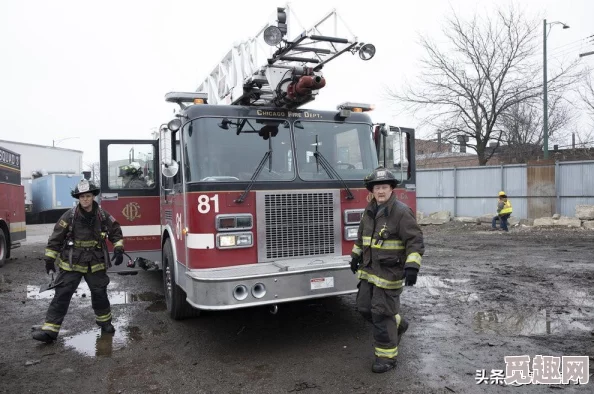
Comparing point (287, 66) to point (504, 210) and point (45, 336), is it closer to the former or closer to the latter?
point (45, 336)

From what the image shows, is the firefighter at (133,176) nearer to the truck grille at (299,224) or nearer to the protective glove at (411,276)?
the truck grille at (299,224)

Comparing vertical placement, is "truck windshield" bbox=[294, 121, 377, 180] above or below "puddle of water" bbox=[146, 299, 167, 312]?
above

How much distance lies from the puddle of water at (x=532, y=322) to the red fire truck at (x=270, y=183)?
1824 mm

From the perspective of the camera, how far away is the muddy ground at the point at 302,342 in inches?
161

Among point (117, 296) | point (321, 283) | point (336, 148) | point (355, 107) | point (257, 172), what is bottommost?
point (117, 296)

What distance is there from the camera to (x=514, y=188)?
Answer: 17641 millimetres

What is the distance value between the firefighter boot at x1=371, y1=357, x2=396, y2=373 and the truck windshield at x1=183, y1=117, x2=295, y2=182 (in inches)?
83.8

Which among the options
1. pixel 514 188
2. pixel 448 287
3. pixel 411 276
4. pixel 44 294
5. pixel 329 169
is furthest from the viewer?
pixel 514 188

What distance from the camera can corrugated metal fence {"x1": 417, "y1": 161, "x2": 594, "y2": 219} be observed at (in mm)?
16141

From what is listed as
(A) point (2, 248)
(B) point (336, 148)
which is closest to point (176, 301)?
(B) point (336, 148)

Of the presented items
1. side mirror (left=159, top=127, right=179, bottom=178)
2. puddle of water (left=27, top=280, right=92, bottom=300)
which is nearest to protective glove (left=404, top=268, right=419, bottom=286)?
side mirror (left=159, top=127, right=179, bottom=178)

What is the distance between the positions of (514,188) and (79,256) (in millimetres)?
16166

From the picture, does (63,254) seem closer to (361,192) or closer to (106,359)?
(106,359)

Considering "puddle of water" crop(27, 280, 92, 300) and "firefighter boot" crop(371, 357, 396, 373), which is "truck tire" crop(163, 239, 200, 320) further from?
"firefighter boot" crop(371, 357, 396, 373)
